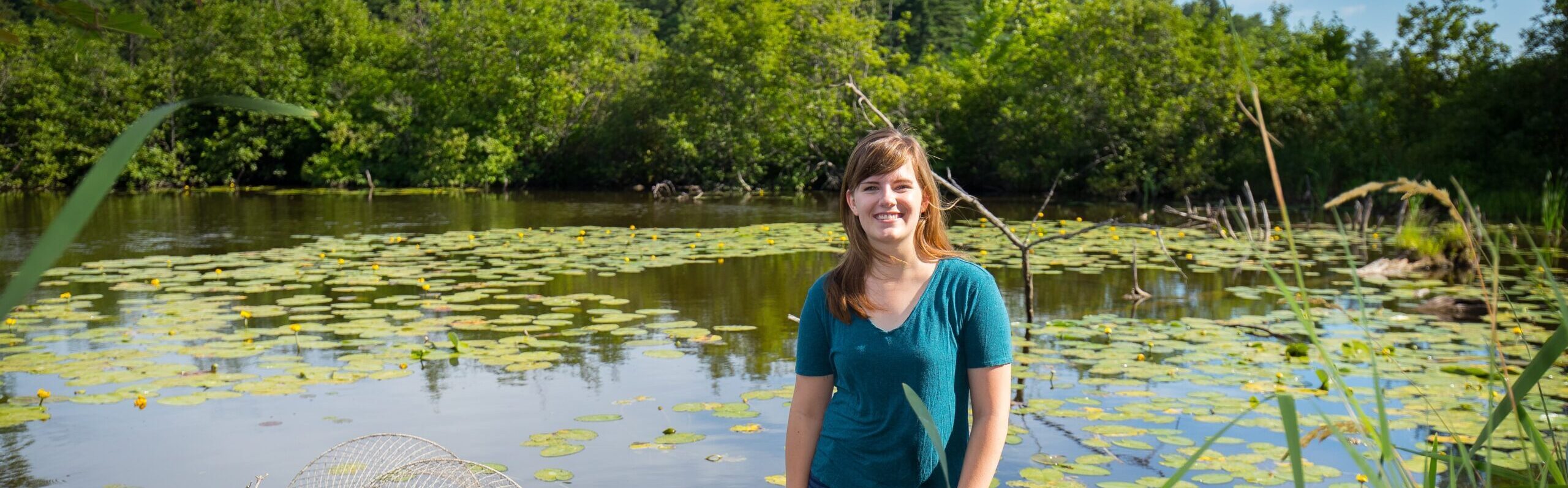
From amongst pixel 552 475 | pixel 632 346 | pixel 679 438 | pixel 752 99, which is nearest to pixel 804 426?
pixel 552 475

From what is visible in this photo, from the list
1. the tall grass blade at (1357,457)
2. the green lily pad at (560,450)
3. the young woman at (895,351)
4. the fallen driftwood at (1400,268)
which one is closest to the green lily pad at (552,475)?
the green lily pad at (560,450)

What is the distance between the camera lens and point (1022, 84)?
21219 mm

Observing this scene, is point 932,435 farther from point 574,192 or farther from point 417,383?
point 574,192

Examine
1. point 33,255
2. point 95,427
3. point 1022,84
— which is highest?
point 1022,84

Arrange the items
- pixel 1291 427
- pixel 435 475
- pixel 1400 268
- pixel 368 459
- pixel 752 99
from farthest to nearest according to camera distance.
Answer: pixel 752 99 → pixel 1400 268 → pixel 368 459 → pixel 435 475 → pixel 1291 427

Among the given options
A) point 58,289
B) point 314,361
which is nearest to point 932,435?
point 314,361

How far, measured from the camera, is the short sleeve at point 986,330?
190 cm

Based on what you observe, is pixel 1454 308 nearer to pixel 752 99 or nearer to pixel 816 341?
pixel 816 341

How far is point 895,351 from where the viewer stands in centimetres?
190

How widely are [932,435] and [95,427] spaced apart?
4265 mm

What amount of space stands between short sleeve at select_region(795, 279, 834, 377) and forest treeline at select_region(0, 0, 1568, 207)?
1453 centimetres

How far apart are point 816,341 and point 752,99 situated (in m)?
20.5

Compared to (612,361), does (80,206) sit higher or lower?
higher

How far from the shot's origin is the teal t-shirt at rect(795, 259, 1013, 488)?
6.24 ft
